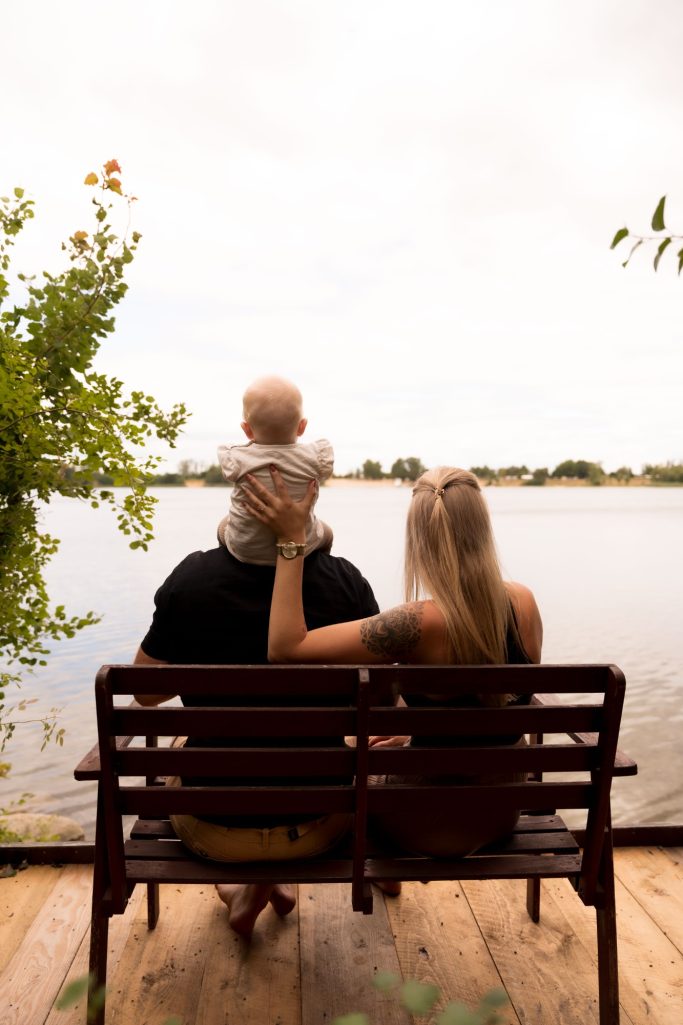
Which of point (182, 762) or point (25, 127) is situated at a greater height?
point (25, 127)

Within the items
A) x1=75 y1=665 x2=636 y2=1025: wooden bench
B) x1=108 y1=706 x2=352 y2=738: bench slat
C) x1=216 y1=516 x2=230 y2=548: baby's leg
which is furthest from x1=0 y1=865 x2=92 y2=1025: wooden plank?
x1=216 y1=516 x2=230 y2=548: baby's leg

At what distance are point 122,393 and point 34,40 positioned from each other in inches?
104

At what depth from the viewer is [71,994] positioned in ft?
1.83

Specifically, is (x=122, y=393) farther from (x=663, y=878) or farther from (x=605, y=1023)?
(x=663, y=878)

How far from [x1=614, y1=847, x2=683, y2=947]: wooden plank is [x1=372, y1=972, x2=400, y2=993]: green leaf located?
2541 millimetres

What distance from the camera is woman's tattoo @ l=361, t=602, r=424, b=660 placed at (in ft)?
6.88

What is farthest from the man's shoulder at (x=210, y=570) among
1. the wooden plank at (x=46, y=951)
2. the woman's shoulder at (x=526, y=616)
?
the wooden plank at (x=46, y=951)

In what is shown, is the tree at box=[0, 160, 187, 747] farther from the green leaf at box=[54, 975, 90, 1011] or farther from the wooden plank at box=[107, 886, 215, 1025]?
the green leaf at box=[54, 975, 90, 1011]

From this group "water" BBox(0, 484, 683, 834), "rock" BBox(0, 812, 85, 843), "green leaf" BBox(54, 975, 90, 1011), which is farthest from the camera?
"water" BBox(0, 484, 683, 834)

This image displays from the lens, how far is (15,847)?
10.4 feet

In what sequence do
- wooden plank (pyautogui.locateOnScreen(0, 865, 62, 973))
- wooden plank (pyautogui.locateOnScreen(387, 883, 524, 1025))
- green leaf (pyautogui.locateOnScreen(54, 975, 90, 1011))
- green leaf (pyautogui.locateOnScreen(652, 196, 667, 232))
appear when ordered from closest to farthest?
green leaf (pyautogui.locateOnScreen(54, 975, 90, 1011)) < green leaf (pyautogui.locateOnScreen(652, 196, 667, 232)) < wooden plank (pyautogui.locateOnScreen(387, 883, 524, 1025)) < wooden plank (pyautogui.locateOnScreen(0, 865, 62, 973))

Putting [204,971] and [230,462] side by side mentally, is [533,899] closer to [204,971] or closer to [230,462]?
[204,971]

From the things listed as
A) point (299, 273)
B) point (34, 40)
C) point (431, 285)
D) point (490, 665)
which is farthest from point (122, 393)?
point (431, 285)

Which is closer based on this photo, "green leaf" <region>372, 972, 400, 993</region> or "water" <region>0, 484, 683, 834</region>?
"green leaf" <region>372, 972, 400, 993</region>
